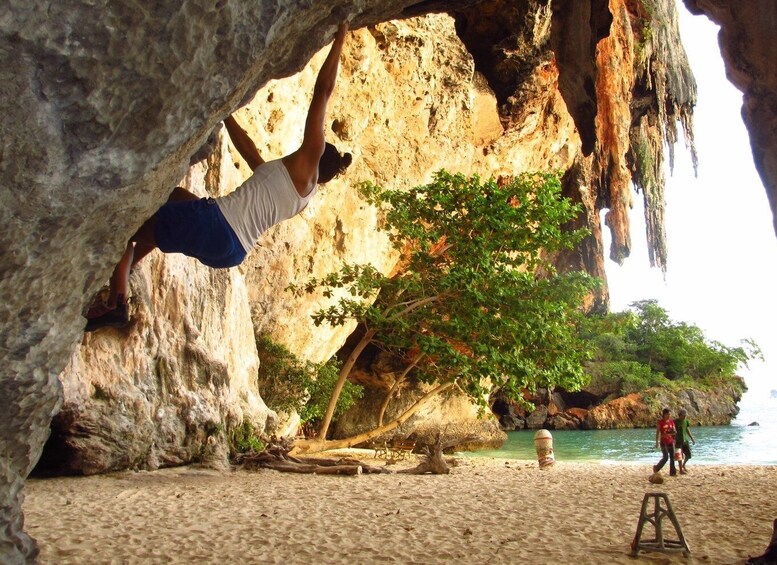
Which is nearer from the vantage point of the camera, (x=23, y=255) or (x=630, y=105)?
(x=23, y=255)

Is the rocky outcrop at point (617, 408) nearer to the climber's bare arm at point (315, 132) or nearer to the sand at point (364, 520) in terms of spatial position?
the sand at point (364, 520)

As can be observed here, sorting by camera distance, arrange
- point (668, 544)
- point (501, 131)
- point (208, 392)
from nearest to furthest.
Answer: point (668, 544)
point (208, 392)
point (501, 131)

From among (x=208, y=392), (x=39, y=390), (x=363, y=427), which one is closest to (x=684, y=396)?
(x=363, y=427)

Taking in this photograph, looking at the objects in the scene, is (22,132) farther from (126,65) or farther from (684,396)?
(684,396)

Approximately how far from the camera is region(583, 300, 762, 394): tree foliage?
101 ft

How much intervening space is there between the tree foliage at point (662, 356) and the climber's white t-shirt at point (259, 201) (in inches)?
1153

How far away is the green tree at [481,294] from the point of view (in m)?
10.4

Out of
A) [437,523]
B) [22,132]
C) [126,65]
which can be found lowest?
[437,523]

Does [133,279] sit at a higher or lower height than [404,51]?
lower

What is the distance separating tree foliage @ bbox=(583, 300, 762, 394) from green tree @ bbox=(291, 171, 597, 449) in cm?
2055

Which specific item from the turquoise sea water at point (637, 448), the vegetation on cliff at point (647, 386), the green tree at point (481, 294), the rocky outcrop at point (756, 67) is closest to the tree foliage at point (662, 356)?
the vegetation on cliff at point (647, 386)

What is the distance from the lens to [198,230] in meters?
2.87

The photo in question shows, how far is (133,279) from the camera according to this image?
6.53 m

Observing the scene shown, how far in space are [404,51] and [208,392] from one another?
31.0 ft
